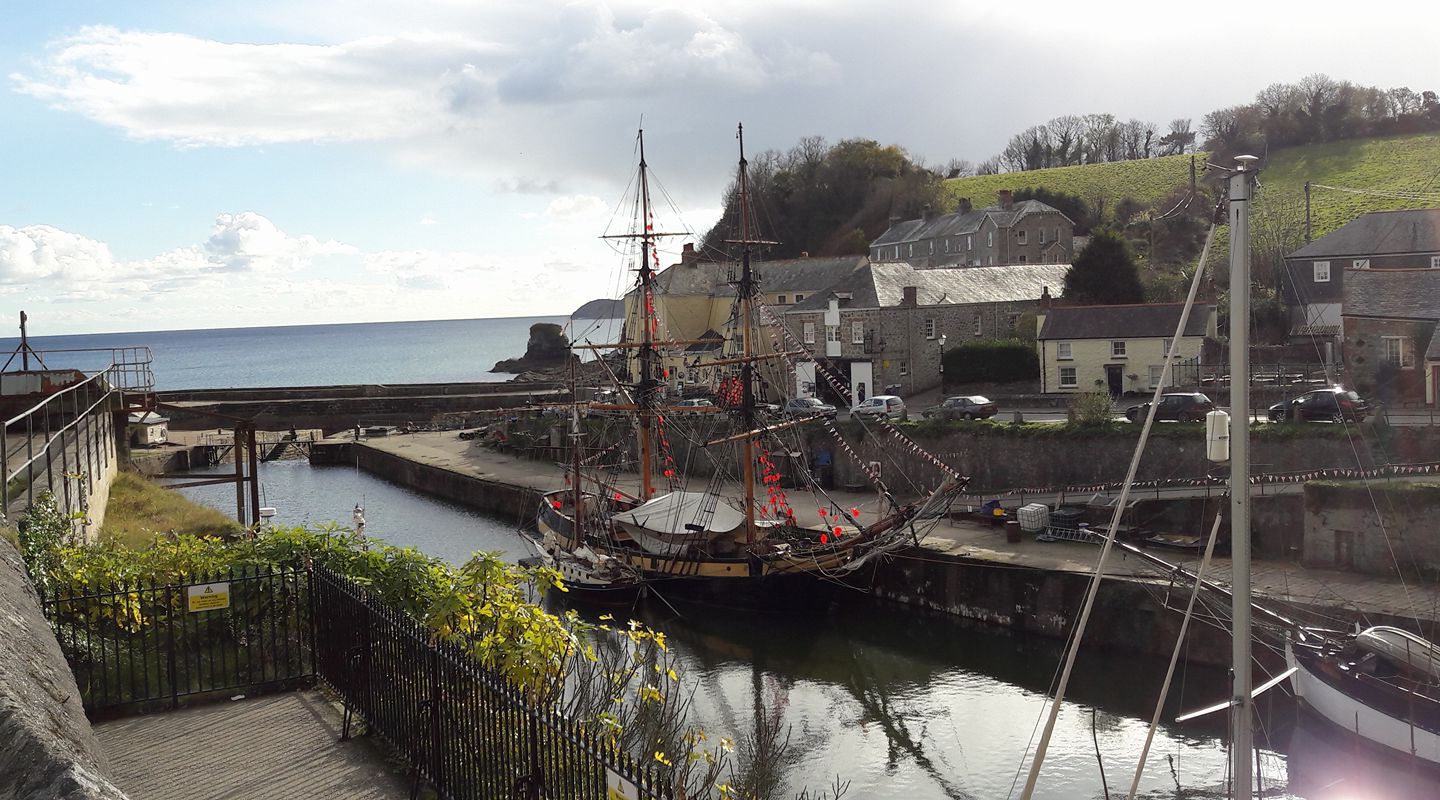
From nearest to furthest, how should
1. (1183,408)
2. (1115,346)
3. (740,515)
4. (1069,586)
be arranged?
(1069,586) < (740,515) < (1183,408) < (1115,346)

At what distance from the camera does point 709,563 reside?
96.5 ft

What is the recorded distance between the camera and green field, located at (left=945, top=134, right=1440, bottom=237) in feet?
263

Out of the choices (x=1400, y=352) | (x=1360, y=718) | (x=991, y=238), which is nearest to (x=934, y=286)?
(x=1400, y=352)

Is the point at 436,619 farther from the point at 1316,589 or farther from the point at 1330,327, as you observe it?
the point at 1330,327

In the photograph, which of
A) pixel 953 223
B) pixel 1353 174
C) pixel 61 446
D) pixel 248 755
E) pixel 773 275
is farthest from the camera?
pixel 1353 174

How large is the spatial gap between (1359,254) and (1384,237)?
62.2 inches

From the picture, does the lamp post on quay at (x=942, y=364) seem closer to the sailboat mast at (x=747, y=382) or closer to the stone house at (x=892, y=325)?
the stone house at (x=892, y=325)

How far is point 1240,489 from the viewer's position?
1130 cm

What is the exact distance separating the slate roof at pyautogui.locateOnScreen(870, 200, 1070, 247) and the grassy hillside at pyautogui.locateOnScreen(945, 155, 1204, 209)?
18937mm

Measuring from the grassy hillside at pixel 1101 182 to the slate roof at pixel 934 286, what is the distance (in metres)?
41.5

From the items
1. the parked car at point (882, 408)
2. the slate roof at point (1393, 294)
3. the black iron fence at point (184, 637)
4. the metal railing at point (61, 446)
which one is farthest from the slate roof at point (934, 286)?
the black iron fence at point (184, 637)

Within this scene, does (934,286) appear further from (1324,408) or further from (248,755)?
(248,755)

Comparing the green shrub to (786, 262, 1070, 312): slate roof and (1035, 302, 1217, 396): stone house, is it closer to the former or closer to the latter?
(1035, 302, 1217, 396): stone house

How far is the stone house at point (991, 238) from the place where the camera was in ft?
245
